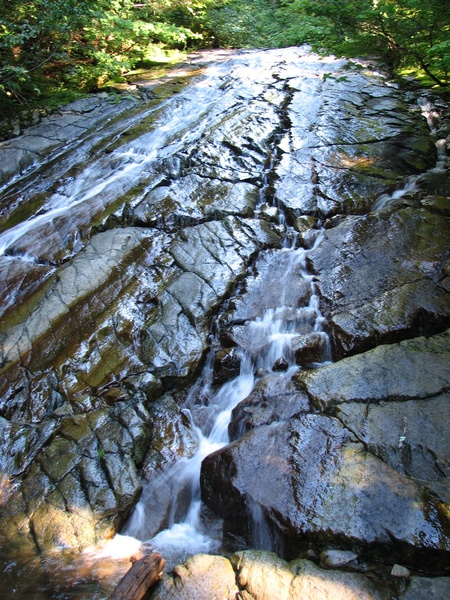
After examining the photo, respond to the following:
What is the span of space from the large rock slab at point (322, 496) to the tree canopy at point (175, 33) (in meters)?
5.77

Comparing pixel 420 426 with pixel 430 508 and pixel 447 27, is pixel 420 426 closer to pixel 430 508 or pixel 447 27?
pixel 430 508

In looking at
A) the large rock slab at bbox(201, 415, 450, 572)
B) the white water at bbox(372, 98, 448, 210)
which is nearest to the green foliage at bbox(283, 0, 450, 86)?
the white water at bbox(372, 98, 448, 210)

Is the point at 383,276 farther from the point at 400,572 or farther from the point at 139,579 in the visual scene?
the point at 139,579

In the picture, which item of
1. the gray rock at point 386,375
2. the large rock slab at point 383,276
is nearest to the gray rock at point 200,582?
the gray rock at point 386,375

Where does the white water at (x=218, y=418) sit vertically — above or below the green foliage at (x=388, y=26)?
below

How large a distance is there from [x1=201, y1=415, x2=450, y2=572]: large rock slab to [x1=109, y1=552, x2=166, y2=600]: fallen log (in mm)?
992

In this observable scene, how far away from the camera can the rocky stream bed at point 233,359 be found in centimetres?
349

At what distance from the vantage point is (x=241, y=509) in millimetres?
4047

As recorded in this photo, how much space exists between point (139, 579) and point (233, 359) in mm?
3128

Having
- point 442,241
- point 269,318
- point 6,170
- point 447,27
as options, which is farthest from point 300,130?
point 6,170

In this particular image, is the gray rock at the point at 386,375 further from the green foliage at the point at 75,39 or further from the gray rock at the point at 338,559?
the green foliage at the point at 75,39

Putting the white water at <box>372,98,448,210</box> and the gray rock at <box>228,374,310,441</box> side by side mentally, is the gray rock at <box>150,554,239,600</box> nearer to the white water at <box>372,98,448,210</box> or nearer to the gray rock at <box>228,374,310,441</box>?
the gray rock at <box>228,374,310,441</box>

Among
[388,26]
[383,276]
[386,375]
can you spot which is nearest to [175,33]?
[388,26]

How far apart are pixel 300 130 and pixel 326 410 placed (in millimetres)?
8602
